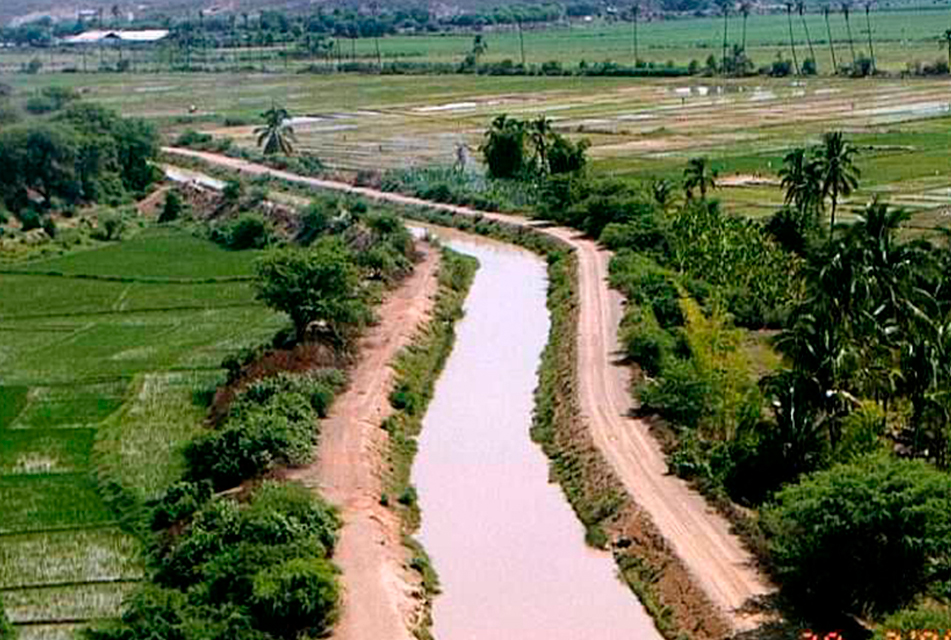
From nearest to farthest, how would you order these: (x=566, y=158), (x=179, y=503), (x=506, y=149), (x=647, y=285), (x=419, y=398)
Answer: (x=179, y=503) < (x=419, y=398) < (x=647, y=285) < (x=566, y=158) < (x=506, y=149)

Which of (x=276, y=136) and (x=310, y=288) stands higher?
(x=310, y=288)

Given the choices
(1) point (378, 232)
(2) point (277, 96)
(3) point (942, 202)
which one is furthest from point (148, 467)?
(2) point (277, 96)

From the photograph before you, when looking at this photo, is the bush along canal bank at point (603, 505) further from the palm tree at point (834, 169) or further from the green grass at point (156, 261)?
the green grass at point (156, 261)

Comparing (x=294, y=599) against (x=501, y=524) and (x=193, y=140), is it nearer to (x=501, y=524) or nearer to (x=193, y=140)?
(x=501, y=524)

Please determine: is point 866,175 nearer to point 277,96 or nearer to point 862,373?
point 862,373

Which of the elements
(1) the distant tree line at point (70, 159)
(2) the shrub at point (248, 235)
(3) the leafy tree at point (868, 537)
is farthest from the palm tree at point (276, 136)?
(3) the leafy tree at point (868, 537)

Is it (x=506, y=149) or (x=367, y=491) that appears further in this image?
(x=506, y=149)

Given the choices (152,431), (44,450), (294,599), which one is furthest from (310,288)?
(294,599)
